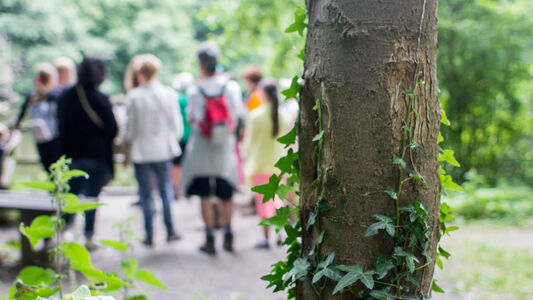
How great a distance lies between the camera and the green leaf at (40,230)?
1.60m

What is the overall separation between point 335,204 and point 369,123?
0.24 metres

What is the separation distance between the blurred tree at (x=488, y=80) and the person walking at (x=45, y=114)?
22.6 ft

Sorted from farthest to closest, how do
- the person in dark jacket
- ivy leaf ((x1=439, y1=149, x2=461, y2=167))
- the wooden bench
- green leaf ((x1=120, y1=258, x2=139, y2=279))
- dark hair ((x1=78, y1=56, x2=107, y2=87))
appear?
the person in dark jacket → dark hair ((x1=78, y1=56, x2=107, y2=87)) → the wooden bench → green leaf ((x1=120, y1=258, x2=139, y2=279)) → ivy leaf ((x1=439, y1=149, x2=461, y2=167))

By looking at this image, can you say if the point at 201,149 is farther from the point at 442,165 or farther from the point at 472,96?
the point at 472,96

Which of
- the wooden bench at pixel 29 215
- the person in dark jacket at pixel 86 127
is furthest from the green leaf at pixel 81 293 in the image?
the person in dark jacket at pixel 86 127

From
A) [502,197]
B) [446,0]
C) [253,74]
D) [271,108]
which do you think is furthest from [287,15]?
[502,197]

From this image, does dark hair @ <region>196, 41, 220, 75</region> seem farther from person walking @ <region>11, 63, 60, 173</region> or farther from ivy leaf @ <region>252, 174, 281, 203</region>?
ivy leaf @ <region>252, 174, 281, 203</region>

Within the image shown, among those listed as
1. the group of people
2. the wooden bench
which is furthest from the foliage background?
the wooden bench

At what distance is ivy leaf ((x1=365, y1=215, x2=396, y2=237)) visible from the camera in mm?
1271

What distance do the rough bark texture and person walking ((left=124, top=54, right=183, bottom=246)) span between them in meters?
4.21

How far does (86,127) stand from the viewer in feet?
16.8

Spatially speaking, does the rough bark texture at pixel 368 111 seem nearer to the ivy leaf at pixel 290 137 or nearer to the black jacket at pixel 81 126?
the ivy leaf at pixel 290 137

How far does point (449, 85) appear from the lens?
34.7 ft

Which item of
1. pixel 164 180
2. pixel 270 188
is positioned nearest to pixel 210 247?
pixel 164 180
